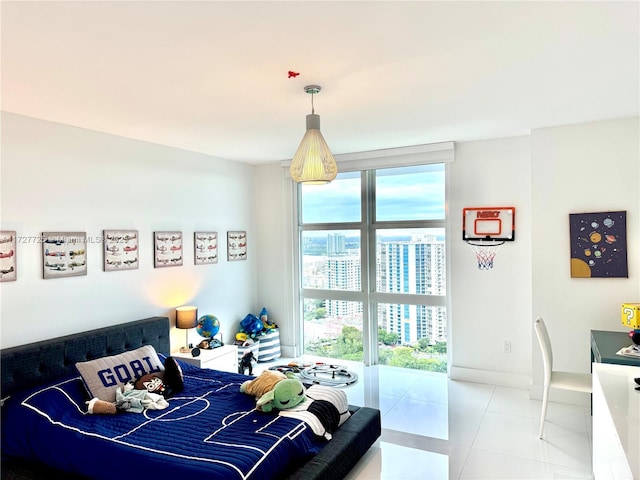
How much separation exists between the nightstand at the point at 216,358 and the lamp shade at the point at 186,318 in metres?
0.29

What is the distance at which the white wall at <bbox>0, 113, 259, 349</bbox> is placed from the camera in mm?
3135

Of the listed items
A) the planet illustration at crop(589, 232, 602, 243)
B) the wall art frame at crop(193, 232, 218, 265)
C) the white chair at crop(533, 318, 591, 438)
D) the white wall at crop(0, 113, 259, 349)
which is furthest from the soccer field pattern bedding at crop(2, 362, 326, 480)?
the planet illustration at crop(589, 232, 602, 243)

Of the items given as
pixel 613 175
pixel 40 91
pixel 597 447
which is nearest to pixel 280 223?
pixel 40 91

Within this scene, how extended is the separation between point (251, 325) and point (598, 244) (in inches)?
147

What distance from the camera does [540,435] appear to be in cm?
321

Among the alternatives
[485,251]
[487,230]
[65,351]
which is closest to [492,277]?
[485,251]

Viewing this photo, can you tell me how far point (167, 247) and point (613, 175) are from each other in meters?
4.16

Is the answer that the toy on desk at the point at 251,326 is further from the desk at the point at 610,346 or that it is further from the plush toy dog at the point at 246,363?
the desk at the point at 610,346

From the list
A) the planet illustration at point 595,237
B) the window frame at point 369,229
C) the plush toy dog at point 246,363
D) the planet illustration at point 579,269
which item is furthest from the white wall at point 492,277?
the plush toy dog at point 246,363

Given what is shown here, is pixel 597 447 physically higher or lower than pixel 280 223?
lower

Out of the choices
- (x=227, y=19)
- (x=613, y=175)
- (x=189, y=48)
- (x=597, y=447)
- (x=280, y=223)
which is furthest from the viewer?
(x=280, y=223)

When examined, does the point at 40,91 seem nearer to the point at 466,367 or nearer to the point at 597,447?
the point at 597,447

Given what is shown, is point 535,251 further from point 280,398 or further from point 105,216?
point 105,216

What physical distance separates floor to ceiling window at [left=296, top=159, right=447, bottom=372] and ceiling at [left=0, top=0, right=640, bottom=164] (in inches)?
52.6
